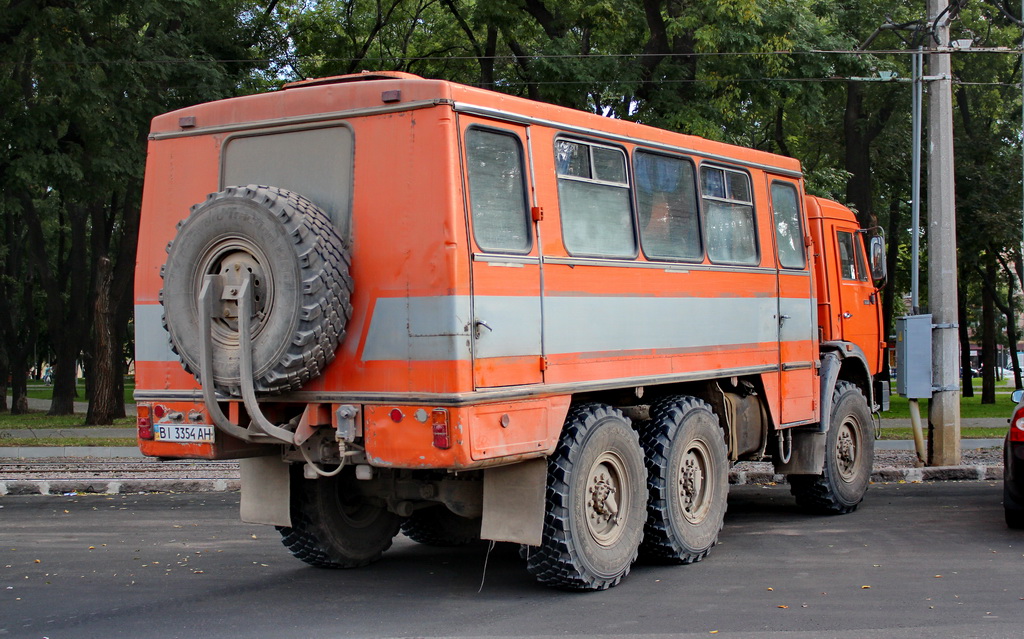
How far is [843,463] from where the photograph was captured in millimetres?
11398

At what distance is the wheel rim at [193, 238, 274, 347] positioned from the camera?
268 inches

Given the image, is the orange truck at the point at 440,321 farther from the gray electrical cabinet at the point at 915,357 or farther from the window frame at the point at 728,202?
the gray electrical cabinet at the point at 915,357

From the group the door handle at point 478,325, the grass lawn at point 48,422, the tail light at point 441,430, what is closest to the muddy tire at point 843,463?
the door handle at point 478,325

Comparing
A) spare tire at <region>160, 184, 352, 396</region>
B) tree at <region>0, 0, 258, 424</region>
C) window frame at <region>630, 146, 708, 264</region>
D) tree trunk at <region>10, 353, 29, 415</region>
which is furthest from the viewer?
tree trunk at <region>10, 353, 29, 415</region>

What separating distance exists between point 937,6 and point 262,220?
10.9 m

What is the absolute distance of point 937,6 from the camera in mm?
14414

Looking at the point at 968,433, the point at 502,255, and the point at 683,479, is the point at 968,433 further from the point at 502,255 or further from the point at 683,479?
the point at 502,255

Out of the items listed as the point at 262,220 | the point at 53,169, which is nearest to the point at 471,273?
the point at 262,220

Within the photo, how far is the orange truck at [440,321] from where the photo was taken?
22.0 feet

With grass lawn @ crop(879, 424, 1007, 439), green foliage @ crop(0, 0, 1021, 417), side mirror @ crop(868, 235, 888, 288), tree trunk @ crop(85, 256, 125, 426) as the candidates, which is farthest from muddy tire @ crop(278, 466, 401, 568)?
tree trunk @ crop(85, 256, 125, 426)

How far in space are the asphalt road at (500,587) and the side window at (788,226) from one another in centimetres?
249

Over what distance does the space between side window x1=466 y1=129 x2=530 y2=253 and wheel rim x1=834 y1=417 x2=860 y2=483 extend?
17.9ft

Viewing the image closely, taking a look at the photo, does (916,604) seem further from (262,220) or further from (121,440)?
(121,440)

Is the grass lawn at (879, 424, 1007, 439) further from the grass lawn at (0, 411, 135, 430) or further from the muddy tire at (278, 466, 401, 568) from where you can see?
the grass lawn at (0, 411, 135, 430)
